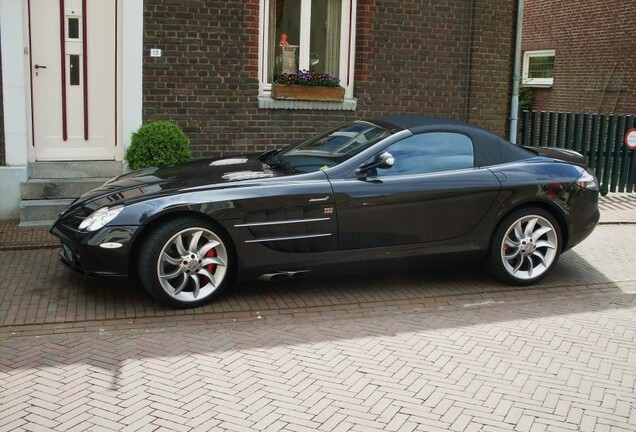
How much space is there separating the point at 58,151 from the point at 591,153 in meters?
8.44

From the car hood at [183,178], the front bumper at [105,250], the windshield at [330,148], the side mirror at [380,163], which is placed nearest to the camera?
the front bumper at [105,250]

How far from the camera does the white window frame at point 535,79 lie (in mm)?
20422

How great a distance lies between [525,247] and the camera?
7.00m

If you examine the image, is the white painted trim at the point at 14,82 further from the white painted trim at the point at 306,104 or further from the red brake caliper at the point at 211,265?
the red brake caliper at the point at 211,265

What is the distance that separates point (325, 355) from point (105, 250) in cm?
196

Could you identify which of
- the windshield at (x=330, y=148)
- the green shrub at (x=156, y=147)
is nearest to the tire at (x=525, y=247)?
the windshield at (x=330, y=148)

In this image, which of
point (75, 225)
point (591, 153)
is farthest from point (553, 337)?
point (591, 153)

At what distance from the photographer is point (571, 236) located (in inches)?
283

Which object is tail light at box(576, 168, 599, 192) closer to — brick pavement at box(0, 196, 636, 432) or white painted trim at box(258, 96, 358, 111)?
brick pavement at box(0, 196, 636, 432)

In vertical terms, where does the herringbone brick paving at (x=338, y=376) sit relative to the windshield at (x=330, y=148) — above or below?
below

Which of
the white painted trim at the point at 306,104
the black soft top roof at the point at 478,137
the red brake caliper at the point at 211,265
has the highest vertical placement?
the white painted trim at the point at 306,104

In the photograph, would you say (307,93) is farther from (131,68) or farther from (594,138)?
(594,138)

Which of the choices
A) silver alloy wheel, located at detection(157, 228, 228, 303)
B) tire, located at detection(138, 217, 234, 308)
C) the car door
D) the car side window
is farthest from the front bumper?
the car side window

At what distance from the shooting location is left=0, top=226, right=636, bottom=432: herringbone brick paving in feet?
14.1
